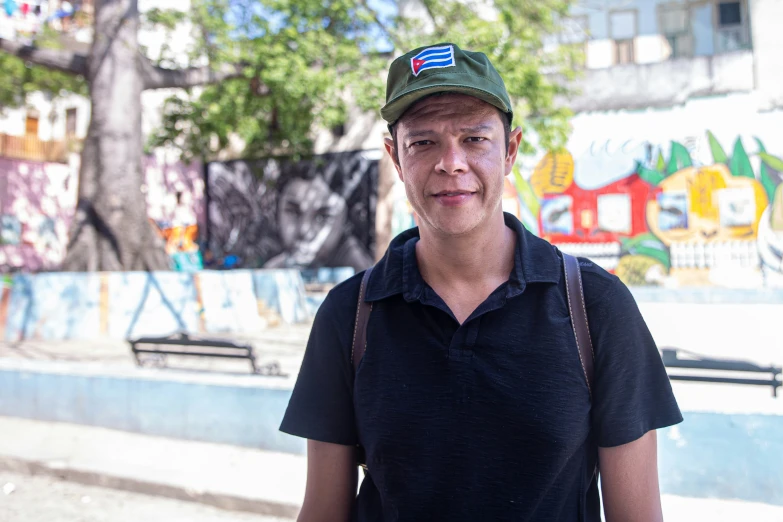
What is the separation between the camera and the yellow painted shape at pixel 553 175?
17031 millimetres

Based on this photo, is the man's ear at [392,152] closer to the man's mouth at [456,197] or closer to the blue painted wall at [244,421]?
the man's mouth at [456,197]

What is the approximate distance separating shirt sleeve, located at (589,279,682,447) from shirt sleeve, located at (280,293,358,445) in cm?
51

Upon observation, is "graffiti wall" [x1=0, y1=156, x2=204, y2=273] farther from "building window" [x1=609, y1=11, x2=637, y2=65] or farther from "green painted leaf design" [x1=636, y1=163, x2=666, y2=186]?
"building window" [x1=609, y1=11, x2=637, y2=65]

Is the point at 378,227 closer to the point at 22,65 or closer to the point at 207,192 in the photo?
the point at 207,192

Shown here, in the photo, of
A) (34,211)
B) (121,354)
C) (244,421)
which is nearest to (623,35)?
(121,354)

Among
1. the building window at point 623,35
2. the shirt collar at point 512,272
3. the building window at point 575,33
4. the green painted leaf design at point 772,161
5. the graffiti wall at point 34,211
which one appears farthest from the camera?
the graffiti wall at point 34,211

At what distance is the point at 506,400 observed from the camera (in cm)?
140

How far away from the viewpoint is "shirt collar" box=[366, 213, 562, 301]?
1.50 meters

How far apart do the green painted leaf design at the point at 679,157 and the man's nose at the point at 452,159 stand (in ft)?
51.6

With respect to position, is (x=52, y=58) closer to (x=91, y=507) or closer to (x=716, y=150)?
(x=91, y=507)

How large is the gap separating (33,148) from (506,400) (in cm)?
2855

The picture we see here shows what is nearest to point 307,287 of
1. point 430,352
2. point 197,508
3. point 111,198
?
point 111,198

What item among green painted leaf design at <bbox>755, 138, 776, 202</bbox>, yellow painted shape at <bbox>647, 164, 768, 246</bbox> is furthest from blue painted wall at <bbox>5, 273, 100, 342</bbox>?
green painted leaf design at <bbox>755, 138, 776, 202</bbox>

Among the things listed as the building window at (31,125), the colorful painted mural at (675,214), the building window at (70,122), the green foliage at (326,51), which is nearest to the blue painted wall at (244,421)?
the green foliage at (326,51)
